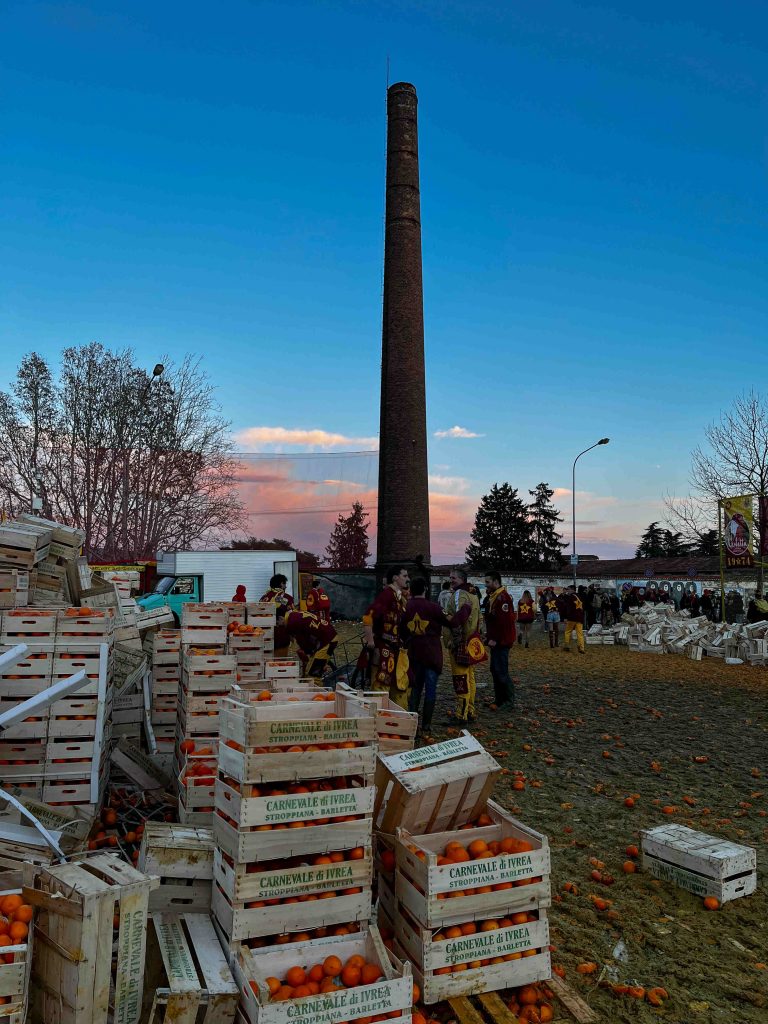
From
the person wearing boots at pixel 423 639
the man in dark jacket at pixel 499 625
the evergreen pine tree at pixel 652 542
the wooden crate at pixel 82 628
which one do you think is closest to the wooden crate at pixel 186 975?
the wooden crate at pixel 82 628

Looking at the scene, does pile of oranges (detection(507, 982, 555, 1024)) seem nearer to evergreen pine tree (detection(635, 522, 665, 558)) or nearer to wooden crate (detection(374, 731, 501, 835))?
wooden crate (detection(374, 731, 501, 835))

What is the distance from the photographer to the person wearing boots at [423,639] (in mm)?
10227

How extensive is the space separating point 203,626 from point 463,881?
506 cm

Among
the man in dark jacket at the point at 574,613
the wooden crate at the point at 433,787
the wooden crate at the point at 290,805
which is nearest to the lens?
the wooden crate at the point at 290,805

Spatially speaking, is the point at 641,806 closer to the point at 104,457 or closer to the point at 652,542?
the point at 104,457

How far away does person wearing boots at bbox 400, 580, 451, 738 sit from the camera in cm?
1023

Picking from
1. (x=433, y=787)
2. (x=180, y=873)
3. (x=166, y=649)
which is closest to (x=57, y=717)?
(x=180, y=873)

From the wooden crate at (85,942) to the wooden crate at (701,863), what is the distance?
13.1 ft

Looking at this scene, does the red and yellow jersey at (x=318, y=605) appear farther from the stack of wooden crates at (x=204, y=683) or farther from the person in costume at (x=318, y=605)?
the stack of wooden crates at (x=204, y=683)

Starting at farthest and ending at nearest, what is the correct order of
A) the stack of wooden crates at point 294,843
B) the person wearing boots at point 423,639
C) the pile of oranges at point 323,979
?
the person wearing boots at point 423,639, the stack of wooden crates at point 294,843, the pile of oranges at point 323,979

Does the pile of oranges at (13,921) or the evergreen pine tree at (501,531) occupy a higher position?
the evergreen pine tree at (501,531)

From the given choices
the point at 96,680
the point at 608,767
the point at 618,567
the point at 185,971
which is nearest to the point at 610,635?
the point at 608,767

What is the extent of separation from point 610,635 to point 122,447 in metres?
23.7


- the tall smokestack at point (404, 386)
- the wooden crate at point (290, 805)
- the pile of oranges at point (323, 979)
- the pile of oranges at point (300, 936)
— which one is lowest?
the pile of oranges at point (323, 979)
